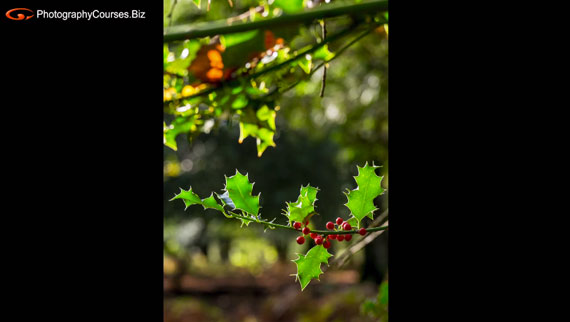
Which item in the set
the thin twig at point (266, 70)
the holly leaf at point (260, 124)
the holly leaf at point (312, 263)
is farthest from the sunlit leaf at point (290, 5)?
the holly leaf at point (312, 263)

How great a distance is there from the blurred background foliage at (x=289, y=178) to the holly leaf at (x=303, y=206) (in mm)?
2347

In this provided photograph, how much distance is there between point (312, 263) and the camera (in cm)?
88

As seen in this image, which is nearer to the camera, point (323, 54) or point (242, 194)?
point (242, 194)

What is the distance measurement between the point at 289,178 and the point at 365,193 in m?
9.43

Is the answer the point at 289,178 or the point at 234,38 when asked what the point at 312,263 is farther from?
the point at 289,178

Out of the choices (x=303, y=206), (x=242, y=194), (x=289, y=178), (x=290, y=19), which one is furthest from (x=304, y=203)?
(x=289, y=178)

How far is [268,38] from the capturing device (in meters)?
1.21

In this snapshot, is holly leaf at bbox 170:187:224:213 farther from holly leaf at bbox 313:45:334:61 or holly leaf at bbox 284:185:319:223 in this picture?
holly leaf at bbox 313:45:334:61

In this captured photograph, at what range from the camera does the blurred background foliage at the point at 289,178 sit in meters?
3.80
